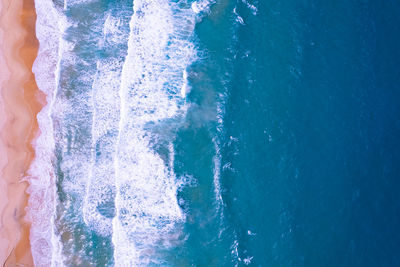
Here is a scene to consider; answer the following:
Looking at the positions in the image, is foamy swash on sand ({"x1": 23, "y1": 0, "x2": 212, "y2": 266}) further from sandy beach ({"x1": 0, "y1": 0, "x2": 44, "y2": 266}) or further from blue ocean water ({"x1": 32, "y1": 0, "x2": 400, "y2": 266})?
sandy beach ({"x1": 0, "y1": 0, "x2": 44, "y2": 266})

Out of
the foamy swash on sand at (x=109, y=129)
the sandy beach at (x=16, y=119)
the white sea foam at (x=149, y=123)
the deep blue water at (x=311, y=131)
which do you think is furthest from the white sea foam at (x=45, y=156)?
the deep blue water at (x=311, y=131)

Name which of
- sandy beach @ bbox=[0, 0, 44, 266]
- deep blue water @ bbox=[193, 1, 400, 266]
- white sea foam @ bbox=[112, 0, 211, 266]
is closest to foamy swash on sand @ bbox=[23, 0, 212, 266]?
white sea foam @ bbox=[112, 0, 211, 266]

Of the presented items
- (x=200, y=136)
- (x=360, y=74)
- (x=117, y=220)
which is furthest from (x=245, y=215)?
(x=360, y=74)

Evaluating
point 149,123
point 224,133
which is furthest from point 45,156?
point 224,133

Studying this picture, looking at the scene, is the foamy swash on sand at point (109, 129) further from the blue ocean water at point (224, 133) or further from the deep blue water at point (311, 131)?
the deep blue water at point (311, 131)
